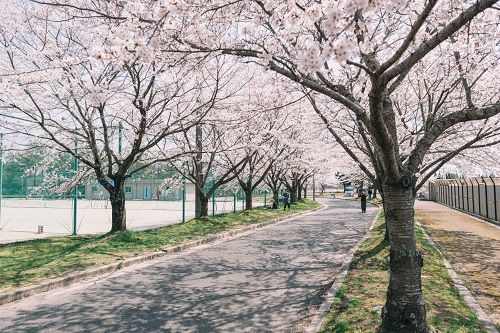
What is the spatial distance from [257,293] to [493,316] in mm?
3821

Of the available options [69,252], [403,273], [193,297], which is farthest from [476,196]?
[69,252]

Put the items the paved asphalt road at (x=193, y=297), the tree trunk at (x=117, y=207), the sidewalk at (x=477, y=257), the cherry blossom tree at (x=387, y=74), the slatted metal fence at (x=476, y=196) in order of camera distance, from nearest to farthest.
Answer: the cherry blossom tree at (x=387, y=74) < the paved asphalt road at (x=193, y=297) < the sidewalk at (x=477, y=257) < the tree trunk at (x=117, y=207) < the slatted metal fence at (x=476, y=196)

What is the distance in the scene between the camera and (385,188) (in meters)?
4.86

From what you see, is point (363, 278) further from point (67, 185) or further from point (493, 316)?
point (67, 185)

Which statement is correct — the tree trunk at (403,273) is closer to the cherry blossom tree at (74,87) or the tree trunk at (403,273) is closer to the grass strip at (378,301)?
the grass strip at (378,301)

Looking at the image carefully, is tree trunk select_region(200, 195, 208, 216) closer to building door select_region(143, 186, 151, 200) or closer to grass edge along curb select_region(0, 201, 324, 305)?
grass edge along curb select_region(0, 201, 324, 305)

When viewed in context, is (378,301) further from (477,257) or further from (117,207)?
(117,207)

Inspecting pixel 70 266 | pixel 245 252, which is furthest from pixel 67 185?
pixel 245 252

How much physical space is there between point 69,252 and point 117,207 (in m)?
3.00

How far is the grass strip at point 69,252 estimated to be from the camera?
751cm

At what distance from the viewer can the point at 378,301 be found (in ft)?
19.4

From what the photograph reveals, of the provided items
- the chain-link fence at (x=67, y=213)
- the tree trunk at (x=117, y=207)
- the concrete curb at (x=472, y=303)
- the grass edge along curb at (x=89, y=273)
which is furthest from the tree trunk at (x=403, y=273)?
the chain-link fence at (x=67, y=213)

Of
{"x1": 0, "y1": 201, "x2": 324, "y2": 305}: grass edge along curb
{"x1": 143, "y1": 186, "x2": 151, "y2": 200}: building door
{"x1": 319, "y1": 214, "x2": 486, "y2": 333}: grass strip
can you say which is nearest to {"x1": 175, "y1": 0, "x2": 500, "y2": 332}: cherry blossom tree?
{"x1": 319, "y1": 214, "x2": 486, "y2": 333}: grass strip

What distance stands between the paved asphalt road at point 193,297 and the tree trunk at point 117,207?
3.52m
